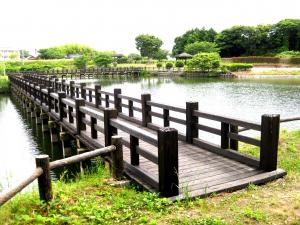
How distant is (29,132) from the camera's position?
827 inches

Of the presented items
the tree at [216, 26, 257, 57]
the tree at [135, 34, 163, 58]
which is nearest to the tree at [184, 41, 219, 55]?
the tree at [216, 26, 257, 57]

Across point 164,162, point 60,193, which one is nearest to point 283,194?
point 164,162

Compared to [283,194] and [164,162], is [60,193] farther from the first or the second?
[283,194]

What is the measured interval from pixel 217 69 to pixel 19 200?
6386cm

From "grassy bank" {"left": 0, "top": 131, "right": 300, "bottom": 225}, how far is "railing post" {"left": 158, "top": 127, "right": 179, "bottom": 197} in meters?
0.26

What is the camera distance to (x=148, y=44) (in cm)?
11338

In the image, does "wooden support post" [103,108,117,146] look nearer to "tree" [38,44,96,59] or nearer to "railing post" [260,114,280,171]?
"railing post" [260,114,280,171]

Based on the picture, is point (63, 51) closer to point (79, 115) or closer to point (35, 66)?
point (35, 66)

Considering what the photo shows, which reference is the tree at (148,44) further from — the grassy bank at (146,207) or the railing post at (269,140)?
the grassy bank at (146,207)

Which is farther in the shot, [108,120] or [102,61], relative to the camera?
[102,61]

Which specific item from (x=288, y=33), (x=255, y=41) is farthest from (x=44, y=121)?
(x=288, y=33)

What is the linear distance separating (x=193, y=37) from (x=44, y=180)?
105073 millimetres

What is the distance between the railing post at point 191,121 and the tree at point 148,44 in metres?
106

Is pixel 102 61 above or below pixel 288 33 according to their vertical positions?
below
